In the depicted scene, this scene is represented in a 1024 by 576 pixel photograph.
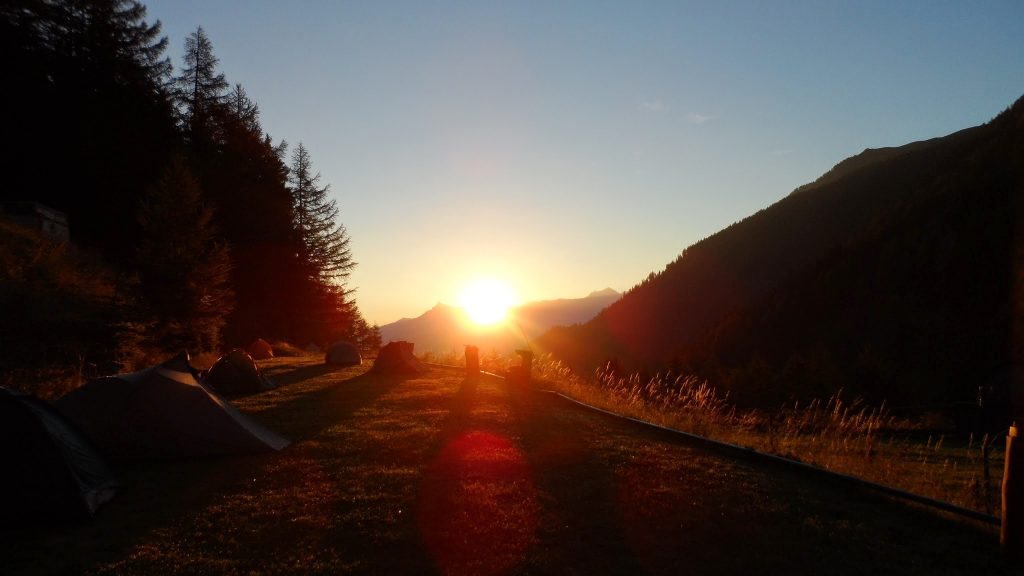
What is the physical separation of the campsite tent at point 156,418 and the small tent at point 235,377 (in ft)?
28.3

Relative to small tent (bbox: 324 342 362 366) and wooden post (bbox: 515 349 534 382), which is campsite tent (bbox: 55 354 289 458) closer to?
wooden post (bbox: 515 349 534 382)

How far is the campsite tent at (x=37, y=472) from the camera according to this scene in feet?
22.7

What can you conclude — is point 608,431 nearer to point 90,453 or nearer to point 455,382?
point 90,453

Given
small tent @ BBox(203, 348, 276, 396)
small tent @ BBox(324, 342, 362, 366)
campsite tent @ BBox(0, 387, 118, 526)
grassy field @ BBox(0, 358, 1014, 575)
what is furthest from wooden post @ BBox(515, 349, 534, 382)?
campsite tent @ BBox(0, 387, 118, 526)

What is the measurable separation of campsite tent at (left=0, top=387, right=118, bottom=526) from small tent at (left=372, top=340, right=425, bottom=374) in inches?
741

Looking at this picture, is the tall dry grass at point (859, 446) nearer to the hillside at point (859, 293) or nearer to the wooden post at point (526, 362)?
the wooden post at point (526, 362)

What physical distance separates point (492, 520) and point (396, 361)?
791 inches

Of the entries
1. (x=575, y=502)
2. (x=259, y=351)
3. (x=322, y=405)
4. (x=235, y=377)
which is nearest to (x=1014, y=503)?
(x=575, y=502)

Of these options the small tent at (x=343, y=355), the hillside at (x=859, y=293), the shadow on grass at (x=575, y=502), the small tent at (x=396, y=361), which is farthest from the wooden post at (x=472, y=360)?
the hillside at (x=859, y=293)

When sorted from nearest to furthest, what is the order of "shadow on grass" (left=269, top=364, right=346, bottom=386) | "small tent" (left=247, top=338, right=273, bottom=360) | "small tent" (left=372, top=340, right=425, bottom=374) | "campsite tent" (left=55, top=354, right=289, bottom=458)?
1. "campsite tent" (left=55, top=354, right=289, bottom=458)
2. "shadow on grass" (left=269, top=364, right=346, bottom=386)
3. "small tent" (left=372, top=340, right=425, bottom=374)
4. "small tent" (left=247, top=338, right=273, bottom=360)

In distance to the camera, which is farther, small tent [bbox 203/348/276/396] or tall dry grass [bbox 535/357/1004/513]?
small tent [bbox 203/348/276/396]

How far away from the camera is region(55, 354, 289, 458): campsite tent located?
388 inches

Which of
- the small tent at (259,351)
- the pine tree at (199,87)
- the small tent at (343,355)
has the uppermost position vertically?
the pine tree at (199,87)

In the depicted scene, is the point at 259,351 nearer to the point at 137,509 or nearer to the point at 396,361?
the point at 396,361
